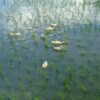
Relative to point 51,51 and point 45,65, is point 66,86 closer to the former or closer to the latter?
point 45,65

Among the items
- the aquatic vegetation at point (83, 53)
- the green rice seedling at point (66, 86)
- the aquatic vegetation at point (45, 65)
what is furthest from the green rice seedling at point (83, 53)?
the green rice seedling at point (66, 86)

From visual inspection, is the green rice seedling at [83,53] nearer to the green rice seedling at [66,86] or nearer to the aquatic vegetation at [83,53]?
the aquatic vegetation at [83,53]

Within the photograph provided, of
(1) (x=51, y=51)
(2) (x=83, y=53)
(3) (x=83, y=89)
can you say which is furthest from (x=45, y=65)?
(3) (x=83, y=89)

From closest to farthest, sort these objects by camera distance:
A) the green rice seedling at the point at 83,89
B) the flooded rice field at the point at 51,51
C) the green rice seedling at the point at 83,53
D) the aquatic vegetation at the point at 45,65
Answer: the green rice seedling at the point at 83,89 < the flooded rice field at the point at 51,51 < the aquatic vegetation at the point at 45,65 < the green rice seedling at the point at 83,53

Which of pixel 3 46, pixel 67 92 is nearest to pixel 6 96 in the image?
pixel 67 92

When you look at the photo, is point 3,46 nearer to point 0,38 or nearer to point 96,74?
point 0,38

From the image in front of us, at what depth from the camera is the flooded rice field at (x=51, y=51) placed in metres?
5.52

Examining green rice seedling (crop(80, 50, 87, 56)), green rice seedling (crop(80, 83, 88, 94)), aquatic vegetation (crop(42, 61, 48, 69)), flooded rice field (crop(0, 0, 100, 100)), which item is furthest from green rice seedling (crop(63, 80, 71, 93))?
green rice seedling (crop(80, 50, 87, 56))

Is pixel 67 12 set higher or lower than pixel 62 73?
higher

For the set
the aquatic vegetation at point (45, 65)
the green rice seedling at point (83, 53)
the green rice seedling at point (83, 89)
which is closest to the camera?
the green rice seedling at point (83, 89)

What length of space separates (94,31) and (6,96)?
3443 millimetres

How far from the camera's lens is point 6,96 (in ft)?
17.9

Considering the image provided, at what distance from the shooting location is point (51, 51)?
276 inches

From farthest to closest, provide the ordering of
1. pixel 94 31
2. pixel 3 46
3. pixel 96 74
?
pixel 94 31 < pixel 3 46 < pixel 96 74
